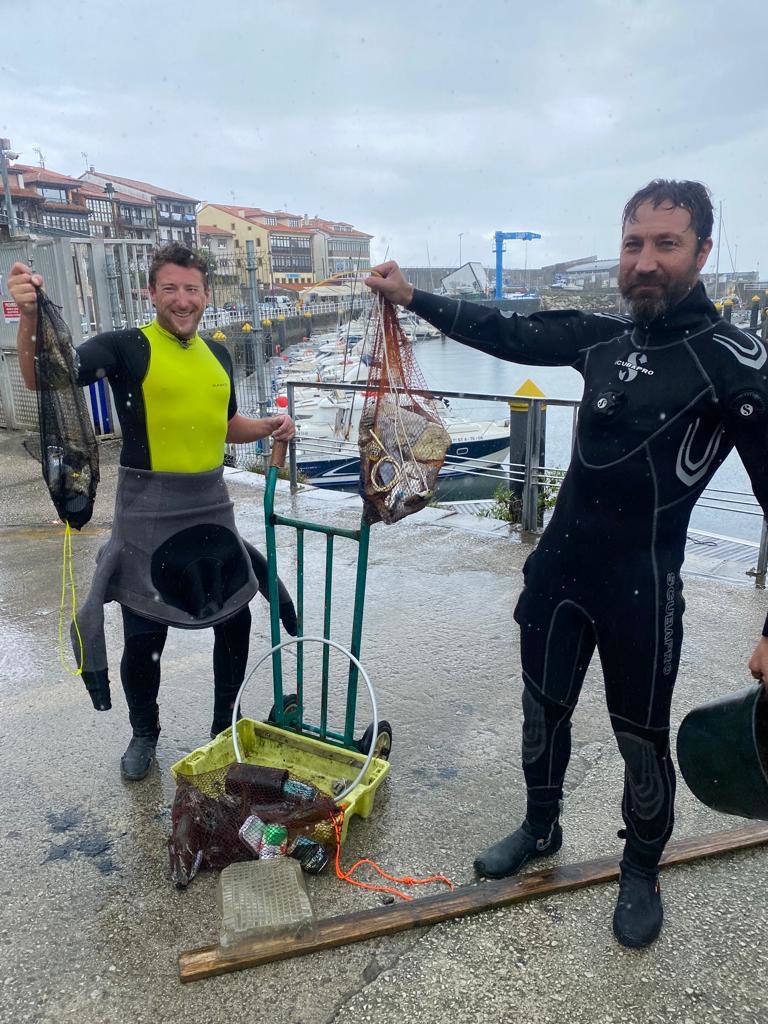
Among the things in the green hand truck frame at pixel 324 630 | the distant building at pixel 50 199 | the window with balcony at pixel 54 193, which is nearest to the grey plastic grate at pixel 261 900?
the green hand truck frame at pixel 324 630

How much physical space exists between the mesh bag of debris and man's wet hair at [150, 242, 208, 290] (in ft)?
5.59

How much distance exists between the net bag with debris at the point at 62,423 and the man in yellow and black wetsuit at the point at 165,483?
0.09 metres

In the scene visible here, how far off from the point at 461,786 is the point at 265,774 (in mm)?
777

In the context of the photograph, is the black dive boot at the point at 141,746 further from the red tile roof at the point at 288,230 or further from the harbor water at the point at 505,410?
the red tile roof at the point at 288,230

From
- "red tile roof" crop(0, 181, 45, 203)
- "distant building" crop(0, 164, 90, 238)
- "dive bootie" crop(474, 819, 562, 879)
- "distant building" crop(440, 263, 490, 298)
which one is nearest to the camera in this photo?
"dive bootie" crop(474, 819, 562, 879)

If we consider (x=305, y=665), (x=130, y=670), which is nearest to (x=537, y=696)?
(x=130, y=670)

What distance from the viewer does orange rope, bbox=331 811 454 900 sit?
219cm

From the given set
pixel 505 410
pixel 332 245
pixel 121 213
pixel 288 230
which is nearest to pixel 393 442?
pixel 332 245

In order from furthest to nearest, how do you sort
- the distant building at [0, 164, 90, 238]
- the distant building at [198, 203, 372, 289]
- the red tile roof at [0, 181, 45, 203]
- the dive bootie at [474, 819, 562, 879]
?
1. the distant building at [0, 164, 90, 238]
2. the red tile roof at [0, 181, 45, 203]
3. the distant building at [198, 203, 372, 289]
4. the dive bootie at [474, 819, 562, 879]

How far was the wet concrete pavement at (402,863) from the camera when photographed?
71.6 inches

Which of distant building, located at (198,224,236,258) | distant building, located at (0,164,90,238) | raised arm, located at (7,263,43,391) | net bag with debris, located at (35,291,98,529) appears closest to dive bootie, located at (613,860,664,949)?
net bag with debris, located at (35,291,98,529)

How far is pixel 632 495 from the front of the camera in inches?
74.2

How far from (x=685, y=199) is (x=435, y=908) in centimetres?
200

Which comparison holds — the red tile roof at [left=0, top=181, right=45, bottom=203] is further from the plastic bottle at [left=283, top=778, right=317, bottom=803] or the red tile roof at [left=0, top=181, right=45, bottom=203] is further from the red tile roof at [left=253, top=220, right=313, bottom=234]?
the plastic bottle at [left=283, top=778, right=317, bottom=803]
